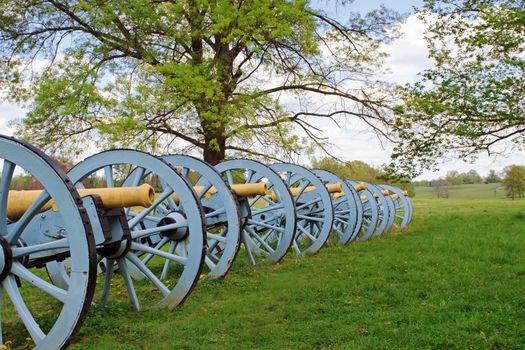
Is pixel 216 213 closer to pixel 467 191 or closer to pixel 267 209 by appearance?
pixel 267 209

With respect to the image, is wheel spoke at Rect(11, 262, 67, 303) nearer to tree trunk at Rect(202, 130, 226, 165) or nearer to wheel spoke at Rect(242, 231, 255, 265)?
wheel spoke at Rect(242, 231, 255, 265)

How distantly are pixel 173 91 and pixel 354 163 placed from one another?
6.49m

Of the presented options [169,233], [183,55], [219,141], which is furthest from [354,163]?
[169,233]

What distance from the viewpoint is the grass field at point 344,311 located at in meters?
4.78

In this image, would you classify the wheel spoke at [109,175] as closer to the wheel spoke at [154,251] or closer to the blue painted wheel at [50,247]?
the wheel spoke at [154,251]

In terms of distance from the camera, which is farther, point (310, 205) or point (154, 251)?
point (310, 205)

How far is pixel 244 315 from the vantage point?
19.1 ft

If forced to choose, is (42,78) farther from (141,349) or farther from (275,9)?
(141,349)

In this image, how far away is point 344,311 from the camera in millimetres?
5824

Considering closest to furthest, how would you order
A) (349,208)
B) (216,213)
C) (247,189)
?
(216,213)
(247,189)
(349,208)

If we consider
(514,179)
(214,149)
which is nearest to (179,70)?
(214,149)

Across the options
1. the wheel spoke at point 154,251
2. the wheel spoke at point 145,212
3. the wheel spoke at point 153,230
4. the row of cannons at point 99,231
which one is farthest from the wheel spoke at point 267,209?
the wheel spoke at point 154,251

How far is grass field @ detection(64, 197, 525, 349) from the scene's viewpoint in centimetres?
478

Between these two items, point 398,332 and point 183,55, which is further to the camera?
point 183,55
